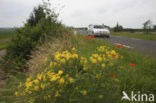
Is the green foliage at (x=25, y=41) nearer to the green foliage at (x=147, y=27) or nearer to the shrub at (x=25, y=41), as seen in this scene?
the shrub at (x=25, y=41)

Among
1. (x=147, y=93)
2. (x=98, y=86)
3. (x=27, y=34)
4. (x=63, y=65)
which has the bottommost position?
(x=147, y=93)

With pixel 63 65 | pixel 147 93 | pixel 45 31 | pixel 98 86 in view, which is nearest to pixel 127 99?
pixel 147 93

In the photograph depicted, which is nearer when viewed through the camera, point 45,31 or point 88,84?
point 88,84

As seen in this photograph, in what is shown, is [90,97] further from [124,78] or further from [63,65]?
[124,78]

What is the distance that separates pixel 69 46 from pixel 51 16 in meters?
2.57

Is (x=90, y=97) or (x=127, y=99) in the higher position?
(x=90, y=97)

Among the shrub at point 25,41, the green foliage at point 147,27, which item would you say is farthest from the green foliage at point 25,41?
the green foliage at point 147,27

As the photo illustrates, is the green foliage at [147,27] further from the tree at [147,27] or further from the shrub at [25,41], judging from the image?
→ the shrub at [25,41]

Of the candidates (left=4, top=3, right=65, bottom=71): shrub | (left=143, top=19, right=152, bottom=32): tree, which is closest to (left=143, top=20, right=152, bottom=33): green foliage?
(left=143, top=19, right=152, bottom=32): tree

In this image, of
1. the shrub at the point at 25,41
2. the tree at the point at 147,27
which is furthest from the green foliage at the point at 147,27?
the shrub at the point at 25,41

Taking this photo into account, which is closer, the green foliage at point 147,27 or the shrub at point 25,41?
the shrub at point 25,41

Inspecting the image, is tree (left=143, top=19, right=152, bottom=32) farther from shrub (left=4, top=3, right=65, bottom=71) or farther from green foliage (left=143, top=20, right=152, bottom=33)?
shrub (left=4, top=3, right=65, bottom=71)

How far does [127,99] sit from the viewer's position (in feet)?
6.50

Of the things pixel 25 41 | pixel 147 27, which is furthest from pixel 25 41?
pixel 147 27
